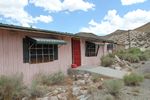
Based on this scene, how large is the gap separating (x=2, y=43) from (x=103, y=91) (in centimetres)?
444

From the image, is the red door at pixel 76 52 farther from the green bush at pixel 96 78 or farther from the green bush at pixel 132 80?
the green bush at pixel 132 80

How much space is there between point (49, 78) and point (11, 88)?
11.4ft

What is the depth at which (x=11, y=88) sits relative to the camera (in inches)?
387

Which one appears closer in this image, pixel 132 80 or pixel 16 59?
pixel 16 59

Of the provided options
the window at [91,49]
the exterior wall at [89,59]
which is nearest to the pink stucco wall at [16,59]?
the exterior wall at [89,59]

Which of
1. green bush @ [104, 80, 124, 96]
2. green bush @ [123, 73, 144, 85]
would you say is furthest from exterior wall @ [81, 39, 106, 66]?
green bush @ [104, 80, 124, 96]

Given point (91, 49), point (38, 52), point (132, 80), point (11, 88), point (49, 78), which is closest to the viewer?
point (11, 88)

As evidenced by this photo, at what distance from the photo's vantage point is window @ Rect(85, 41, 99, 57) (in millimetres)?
21383

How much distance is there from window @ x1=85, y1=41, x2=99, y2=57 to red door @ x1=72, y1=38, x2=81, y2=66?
1.55 meters

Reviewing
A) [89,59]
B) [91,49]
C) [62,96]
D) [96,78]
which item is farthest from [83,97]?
[91,49]

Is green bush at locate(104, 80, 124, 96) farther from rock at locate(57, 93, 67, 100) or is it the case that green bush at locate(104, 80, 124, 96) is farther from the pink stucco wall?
the pink stucco wall

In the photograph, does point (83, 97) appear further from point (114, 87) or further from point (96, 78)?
point (96, 78)

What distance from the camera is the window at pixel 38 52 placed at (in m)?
12.7

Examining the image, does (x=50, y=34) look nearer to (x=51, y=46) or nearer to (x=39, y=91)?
(x=51, y=46)
